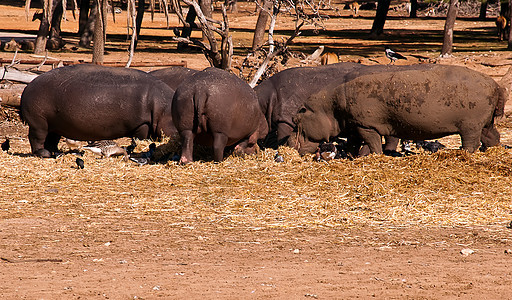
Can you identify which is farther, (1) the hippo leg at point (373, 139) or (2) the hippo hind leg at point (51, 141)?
(2) the hippo hind leg at point (51, 141)

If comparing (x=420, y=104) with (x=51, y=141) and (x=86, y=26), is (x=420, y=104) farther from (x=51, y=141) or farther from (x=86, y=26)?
(x=86, y=26)

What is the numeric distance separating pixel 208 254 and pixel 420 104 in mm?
5167

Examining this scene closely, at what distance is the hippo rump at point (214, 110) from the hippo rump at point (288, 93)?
1.72 metres

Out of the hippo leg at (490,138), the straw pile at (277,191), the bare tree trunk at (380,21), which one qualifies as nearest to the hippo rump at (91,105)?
the straw pile at (277,191)

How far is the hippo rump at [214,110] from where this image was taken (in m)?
10.3

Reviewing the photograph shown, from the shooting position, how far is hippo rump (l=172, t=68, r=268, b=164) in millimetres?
10258

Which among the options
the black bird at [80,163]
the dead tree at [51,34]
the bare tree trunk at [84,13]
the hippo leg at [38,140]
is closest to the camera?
the black bird at [80,163]

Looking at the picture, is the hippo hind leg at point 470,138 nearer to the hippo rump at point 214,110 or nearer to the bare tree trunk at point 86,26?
the hippo rump at point 214,110

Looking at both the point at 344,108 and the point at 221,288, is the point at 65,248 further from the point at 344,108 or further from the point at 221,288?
the point at 344,108

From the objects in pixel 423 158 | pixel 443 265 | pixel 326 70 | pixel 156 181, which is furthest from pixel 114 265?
pixel 326 70

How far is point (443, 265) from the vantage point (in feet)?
19.2

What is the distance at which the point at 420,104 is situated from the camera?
10.3 meters

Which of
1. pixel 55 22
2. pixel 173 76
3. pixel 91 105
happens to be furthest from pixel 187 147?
pixel 55 22

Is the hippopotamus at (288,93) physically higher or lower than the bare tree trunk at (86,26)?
higher
